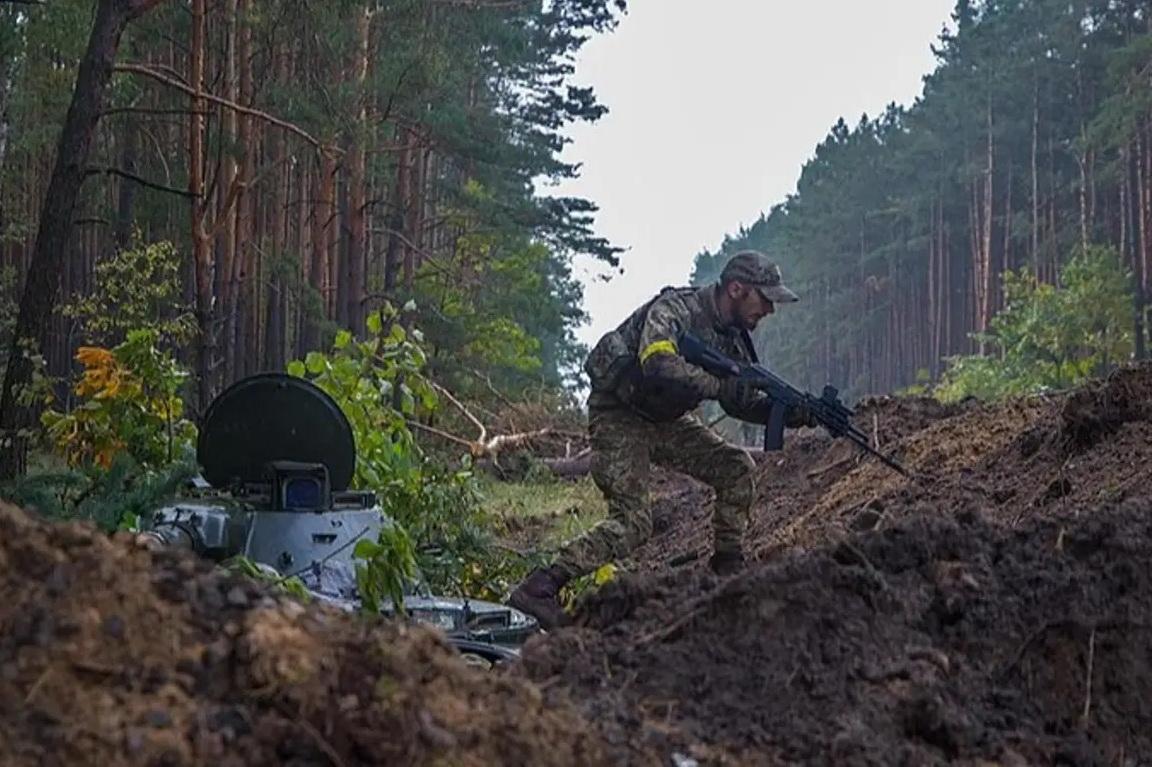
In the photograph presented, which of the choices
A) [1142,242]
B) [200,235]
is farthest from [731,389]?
[1142,242]

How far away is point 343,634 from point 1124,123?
35187 mm

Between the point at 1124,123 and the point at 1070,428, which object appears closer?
the point at 1070,428

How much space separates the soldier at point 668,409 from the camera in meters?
7.16

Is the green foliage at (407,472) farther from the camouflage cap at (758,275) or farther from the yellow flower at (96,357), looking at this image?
the camouflage cap at (758,275)

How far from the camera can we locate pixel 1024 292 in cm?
3584

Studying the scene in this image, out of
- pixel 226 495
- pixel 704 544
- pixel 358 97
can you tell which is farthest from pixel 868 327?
pixel 226 495

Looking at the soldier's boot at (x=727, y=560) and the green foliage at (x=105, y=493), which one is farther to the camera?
the soldier's boot at (x=727, y=560)

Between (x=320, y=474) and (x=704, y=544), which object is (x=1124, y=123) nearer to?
(x=704, y=544)

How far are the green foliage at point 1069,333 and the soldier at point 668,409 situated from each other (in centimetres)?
2399

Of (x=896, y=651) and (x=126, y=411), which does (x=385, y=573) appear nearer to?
(x=896, y=651)

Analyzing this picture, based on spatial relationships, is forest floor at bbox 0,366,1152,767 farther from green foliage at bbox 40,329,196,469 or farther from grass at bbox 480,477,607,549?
grass at bbox 480,477,607,549

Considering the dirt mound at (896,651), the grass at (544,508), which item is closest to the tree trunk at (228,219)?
the grass at (544,508)

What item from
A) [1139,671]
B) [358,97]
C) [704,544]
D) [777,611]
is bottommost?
[704,544]

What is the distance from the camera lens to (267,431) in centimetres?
673
